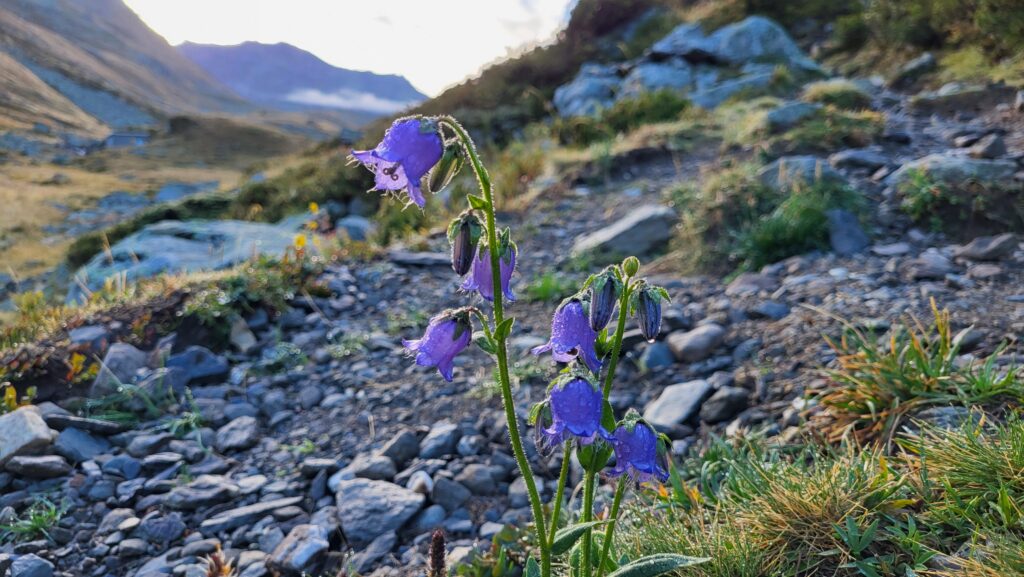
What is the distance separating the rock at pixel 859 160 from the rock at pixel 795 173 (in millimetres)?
507

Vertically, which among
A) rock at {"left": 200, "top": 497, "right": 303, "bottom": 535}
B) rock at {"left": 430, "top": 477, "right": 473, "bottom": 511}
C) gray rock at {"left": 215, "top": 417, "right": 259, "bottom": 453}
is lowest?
rock at {"left": 430, "top": 477, "right": 473, "bottom": 511}

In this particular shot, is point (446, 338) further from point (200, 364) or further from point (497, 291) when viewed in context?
point (200, 364)

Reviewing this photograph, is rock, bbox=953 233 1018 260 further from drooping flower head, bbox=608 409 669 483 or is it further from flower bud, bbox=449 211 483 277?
flower bud, bbox=449 211 483 277

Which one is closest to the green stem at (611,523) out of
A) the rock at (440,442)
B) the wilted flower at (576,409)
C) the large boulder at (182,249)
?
the wilted flower at (576,409)

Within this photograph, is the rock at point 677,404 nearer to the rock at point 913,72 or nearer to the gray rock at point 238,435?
the gray rock at point 238,435

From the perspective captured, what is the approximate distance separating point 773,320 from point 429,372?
6.93 ft

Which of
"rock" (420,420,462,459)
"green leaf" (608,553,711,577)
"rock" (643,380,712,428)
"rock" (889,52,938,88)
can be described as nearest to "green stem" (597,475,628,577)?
"green leaf" (608,553,711,577)

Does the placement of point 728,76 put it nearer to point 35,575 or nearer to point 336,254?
point 336,254

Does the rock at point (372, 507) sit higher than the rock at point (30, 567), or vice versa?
the rock at point (30, 567)

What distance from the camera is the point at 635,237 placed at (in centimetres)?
550

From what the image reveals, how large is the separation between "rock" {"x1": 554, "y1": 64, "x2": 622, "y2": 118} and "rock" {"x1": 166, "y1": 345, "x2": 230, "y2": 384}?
29.7 feet

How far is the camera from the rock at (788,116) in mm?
7075

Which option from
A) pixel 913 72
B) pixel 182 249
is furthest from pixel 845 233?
pixel 182 249

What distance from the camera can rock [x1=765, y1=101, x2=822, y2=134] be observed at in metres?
7.07
